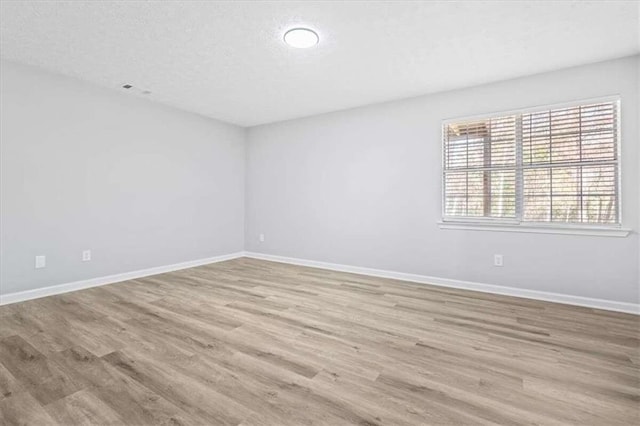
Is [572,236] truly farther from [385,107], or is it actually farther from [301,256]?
[301,256]

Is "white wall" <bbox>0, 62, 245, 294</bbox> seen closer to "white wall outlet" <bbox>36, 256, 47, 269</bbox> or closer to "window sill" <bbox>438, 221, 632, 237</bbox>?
"white wall outlet" <bbox>36, 256, 47, 269</bbox>

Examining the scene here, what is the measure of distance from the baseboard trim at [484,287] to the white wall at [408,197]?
60 millimetres

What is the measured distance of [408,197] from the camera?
13.2ft

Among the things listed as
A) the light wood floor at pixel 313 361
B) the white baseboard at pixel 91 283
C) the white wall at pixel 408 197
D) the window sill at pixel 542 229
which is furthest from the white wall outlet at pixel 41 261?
the window sill at pixel 542 229

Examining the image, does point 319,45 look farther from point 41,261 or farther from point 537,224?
point 41,261

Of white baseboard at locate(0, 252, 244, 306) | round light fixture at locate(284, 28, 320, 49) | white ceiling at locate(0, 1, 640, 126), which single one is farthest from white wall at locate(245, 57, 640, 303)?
round light fixture at locate(284, 28, 320, 49)

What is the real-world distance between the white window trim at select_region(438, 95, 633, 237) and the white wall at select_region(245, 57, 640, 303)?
48 millimetres

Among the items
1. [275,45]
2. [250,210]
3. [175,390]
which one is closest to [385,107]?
[275,45]

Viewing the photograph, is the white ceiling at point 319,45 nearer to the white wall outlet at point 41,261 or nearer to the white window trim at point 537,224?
the white window trim at point 537,224

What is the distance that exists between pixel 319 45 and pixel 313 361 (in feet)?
8.50

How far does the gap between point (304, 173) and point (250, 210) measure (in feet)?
4.48

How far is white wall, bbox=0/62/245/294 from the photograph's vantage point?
3.07 m

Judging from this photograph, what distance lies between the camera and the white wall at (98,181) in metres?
3.07

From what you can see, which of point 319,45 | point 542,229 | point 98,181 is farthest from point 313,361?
point 98,181
